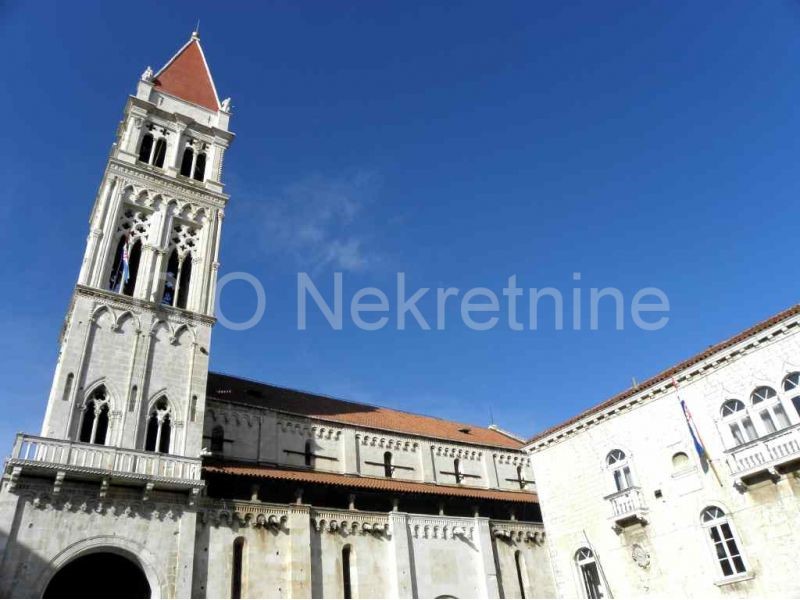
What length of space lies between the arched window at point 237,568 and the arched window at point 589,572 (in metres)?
13.2

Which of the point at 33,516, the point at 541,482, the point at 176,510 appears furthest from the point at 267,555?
the point at 541,482

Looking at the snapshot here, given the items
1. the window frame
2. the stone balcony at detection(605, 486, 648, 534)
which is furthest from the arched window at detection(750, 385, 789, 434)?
the stone balcony at detection(605, 486, 648, 534)

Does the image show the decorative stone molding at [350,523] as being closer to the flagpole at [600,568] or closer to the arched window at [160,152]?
the flagpole at [600,568]

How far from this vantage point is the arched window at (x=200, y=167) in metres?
31.8

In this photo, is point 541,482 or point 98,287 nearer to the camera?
point 98,287

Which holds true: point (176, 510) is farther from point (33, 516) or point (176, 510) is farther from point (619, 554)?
point (619, 554)

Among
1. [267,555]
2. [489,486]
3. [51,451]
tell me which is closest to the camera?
[51,451]

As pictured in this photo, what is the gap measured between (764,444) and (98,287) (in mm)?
24936

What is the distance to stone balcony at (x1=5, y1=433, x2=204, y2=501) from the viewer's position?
19188mm

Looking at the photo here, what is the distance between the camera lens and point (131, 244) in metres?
26.8

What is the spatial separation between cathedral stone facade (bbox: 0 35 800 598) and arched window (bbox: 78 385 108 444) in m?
0.08

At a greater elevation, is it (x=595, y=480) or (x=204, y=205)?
(x=204, y=205)

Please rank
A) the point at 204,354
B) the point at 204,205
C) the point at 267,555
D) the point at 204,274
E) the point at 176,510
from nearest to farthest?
the point at 176,510 < the point at 267,555 < the point at 204,354 < the point at 204,274 < the point at 204,205

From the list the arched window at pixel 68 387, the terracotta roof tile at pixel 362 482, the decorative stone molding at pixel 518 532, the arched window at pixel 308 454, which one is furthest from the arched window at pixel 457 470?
the arched window at pixel 68 387
